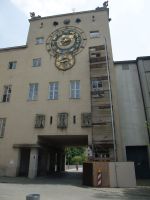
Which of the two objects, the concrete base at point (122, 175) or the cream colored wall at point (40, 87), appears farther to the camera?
the cream colored wall at point (40, 87)

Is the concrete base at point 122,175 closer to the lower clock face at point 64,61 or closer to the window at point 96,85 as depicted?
the window at point 96,85

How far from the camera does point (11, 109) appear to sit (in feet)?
81.6

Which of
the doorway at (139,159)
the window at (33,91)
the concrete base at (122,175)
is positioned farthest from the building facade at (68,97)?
the concrete base at (122,175)

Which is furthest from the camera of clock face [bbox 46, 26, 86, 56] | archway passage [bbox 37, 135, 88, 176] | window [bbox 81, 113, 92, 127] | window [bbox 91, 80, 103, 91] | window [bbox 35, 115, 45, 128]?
clock face [bbox 46, 26, 86, 56]

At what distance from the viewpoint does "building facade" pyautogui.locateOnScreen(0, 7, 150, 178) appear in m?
21.9

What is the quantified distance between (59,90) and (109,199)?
1581 cm

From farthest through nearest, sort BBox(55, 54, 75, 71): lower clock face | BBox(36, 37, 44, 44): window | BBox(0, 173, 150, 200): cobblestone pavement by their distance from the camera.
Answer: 1. BBox(36, 37, 44, 44): window
2. BBox(55, 54, 75, 71): lower clock face
3. BBox(0, 173, 150, 200): cobblestone pavement

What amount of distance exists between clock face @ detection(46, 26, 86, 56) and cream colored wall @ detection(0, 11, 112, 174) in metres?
0.79

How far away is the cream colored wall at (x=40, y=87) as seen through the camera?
22.9m

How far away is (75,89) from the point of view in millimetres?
24391

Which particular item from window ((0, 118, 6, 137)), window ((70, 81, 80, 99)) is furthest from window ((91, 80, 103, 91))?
window ((0, 118, 6, 137))

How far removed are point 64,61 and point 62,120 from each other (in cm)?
847

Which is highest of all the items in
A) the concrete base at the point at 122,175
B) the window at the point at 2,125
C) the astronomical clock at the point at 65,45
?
the astronomical clock at the point at 65,45

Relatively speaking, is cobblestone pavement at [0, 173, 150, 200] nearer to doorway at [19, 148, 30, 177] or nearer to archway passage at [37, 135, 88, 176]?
archway passage at [37, 135, 88, 176]
